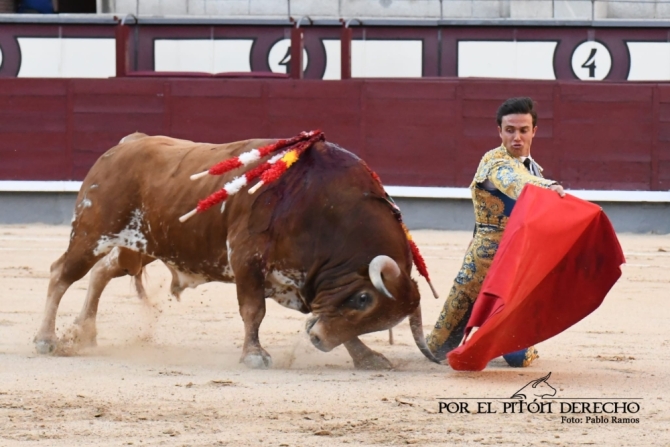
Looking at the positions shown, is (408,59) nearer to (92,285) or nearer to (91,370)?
(92,285)

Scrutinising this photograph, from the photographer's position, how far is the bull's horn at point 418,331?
4.18m

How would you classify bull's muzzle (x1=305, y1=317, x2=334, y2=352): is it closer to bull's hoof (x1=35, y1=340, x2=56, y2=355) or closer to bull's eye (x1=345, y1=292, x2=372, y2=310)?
bull's eye (x1=345, y1=292, x2=372, y2=310)

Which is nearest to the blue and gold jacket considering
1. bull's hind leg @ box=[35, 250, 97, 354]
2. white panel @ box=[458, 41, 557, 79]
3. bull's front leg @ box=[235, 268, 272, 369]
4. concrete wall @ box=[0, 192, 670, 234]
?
bull's front leg @ box=[235, 268, 272, 369]

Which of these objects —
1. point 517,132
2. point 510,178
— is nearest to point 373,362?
point 510,178

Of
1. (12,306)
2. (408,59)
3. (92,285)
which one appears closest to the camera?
(92,285)

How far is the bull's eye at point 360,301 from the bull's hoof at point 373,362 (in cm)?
23

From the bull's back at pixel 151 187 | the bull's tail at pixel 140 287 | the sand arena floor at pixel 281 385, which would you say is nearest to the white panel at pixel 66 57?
the sand arena floor at pixel 281 385

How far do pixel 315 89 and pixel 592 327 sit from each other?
5.06 m

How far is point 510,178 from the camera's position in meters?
3.99

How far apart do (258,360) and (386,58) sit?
6.76 meters

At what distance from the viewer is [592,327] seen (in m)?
5.38

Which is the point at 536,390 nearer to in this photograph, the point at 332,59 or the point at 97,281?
the point at 97,281

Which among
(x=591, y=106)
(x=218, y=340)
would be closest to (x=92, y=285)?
(x=218, y=340)

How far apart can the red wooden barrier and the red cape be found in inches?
230
